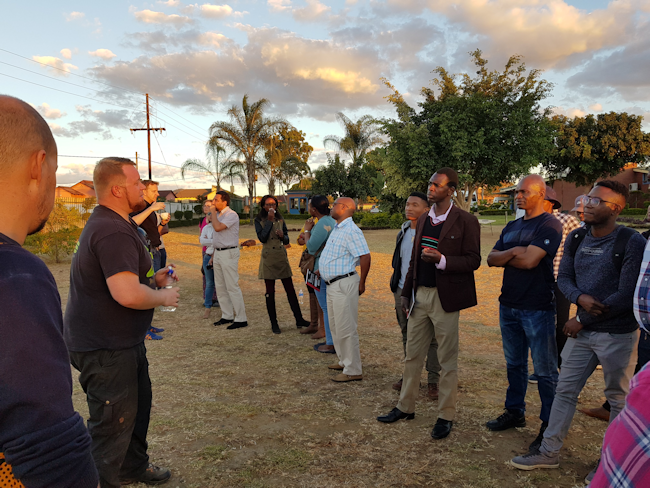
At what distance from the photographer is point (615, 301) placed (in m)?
2.92

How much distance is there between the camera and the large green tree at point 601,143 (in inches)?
1180

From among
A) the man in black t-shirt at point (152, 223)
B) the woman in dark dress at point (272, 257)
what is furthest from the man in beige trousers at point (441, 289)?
the man in black t-shirt at point (152, 223)

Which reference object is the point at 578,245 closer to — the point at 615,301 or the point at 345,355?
the point at 615,301

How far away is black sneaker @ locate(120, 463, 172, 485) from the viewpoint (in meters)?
3.09

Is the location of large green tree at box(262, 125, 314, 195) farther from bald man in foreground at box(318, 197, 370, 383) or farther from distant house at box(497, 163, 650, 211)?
bald man in foreground at box(318, 197, 370, 383)

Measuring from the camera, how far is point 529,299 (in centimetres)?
360

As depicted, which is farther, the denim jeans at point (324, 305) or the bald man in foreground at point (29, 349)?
the denim jeans at point (324, 305)

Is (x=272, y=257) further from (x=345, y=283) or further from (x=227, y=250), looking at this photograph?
(x=345, y=283)

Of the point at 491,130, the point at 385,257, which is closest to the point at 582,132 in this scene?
the point at 491,130

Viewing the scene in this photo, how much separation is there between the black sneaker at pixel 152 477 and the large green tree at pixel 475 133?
66.4 ft

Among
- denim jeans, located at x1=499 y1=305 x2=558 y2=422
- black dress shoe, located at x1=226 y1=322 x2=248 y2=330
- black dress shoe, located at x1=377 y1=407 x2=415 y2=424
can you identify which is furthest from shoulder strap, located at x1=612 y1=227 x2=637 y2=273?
black dress shoe, located at x1=226 y1=322 x2=248 y2=330

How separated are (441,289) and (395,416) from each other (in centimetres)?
134

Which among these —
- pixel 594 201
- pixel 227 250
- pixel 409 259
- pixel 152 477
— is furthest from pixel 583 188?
pixel 152 477

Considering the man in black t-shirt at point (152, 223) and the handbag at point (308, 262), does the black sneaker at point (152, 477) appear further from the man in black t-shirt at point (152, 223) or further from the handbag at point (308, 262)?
the man in black t-shirt at point (152, 223)
